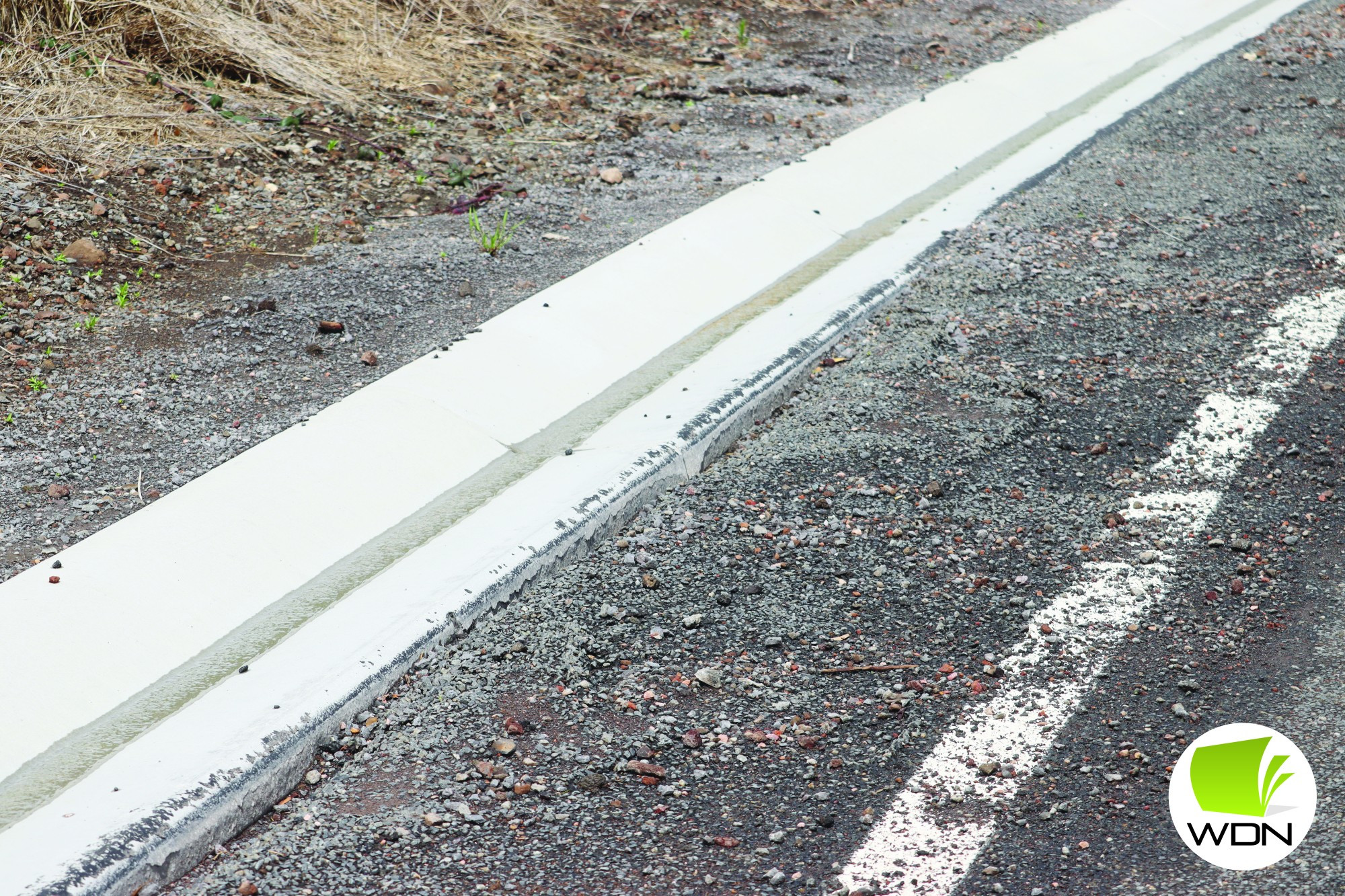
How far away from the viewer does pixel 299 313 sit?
4.16m

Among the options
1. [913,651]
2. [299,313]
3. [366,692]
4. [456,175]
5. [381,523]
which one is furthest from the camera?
[456,175]

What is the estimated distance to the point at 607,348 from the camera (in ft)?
13.8

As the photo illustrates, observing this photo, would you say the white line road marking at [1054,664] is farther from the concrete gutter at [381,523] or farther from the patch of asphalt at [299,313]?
the patch of asphalt at [299,313]

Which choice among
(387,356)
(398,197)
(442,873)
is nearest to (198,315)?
(387,356)

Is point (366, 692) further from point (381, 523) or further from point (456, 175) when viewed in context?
point (456, 175)

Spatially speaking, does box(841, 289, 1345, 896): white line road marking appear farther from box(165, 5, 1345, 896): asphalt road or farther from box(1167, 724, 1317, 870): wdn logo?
box(1167, 724, 1317, 870): wdn logo

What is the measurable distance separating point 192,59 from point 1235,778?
18.5 ft

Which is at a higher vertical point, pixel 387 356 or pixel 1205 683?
pixel 387 356

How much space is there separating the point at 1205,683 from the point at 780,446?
4.77ft

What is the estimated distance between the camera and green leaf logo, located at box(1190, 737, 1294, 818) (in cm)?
236

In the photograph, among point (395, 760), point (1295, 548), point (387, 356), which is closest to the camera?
point (395, 760)

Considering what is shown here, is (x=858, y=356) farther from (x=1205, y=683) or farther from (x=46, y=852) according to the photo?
(x=46, y=852)

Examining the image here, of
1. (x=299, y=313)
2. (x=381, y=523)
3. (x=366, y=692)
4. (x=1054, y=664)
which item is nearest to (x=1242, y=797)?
(x=1054, y=664)

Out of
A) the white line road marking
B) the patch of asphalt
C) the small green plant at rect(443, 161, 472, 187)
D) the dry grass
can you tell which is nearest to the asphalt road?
the white line road marking
